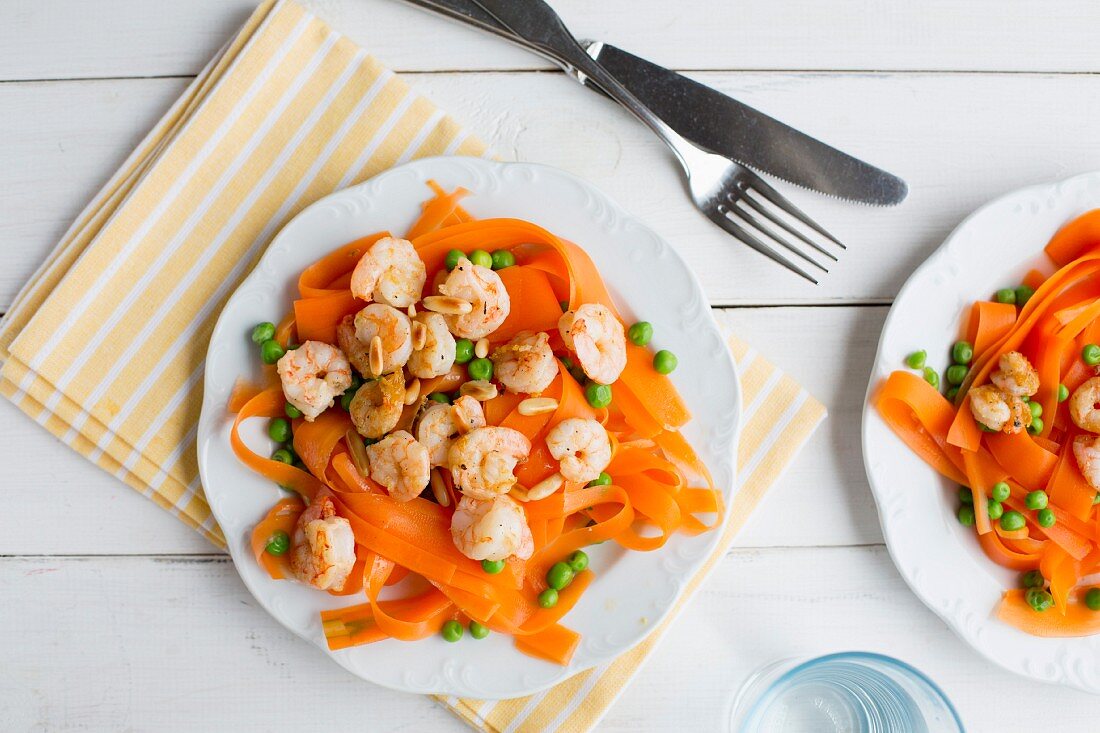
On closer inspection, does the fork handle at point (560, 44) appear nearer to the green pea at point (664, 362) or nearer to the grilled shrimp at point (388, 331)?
the green pea at point (664, 362)

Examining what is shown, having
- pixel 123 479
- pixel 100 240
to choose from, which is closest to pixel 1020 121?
pixel 100 240

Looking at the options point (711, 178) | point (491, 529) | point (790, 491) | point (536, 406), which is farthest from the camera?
point (790, 491)

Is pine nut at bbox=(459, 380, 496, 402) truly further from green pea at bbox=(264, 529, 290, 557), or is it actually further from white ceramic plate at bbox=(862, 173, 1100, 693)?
white ceramic plate at bbox=(862, 173, 1100, 693)

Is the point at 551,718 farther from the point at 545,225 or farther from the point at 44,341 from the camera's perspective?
the point at 44,341

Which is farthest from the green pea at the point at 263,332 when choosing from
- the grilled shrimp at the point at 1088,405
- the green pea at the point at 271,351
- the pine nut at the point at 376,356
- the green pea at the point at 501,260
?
the grilled shrimp at the point at 1088,405

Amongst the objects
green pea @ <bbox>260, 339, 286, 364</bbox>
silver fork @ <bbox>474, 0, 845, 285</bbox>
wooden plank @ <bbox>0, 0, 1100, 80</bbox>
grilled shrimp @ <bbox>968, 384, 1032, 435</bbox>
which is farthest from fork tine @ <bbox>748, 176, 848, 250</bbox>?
green pea @ <bbox>260, 339, 286, 364</bbox>

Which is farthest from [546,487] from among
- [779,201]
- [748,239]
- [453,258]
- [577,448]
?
[779,201]

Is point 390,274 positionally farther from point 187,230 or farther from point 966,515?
point 966,515
